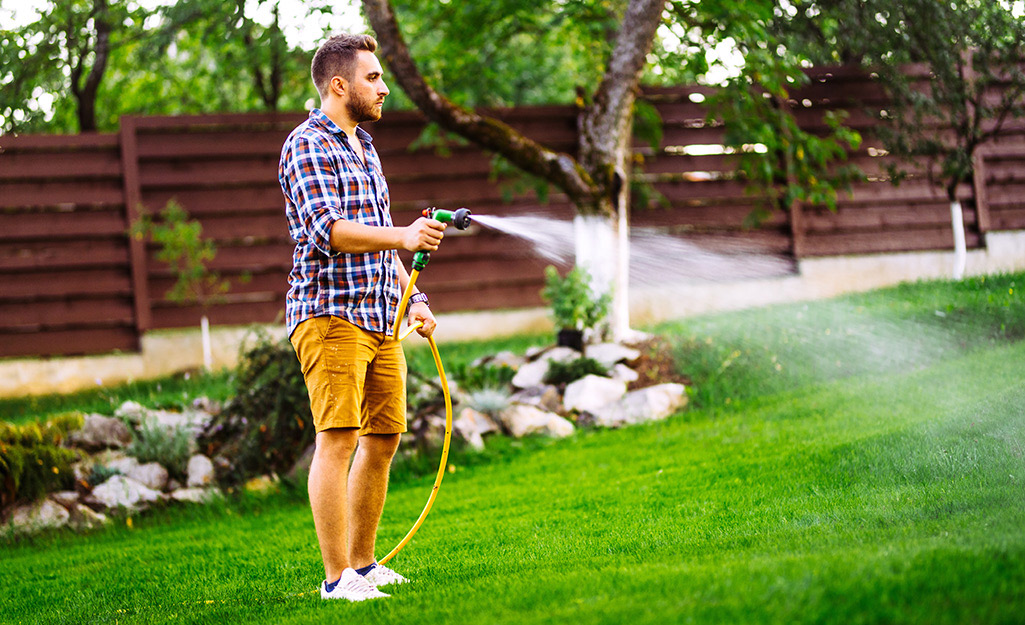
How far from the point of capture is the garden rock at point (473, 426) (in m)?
5.43

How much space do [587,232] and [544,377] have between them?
1.32m

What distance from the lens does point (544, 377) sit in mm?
6344

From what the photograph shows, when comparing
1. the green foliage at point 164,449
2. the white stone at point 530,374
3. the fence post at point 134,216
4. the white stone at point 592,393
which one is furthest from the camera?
the fence post at point 134,216

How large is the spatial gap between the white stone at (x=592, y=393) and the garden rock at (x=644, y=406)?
0.22 feet

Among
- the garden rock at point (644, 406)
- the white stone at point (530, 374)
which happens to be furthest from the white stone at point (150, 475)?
the garden rock at point (644, 406)

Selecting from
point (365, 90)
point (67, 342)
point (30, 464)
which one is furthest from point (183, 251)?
point (365, 90)

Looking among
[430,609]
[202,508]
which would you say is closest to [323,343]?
[430,609]

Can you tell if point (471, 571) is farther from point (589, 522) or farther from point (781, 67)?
point (781, 67)

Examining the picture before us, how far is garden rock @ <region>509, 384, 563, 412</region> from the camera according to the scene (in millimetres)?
5965

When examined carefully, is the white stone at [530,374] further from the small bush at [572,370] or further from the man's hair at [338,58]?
the man's hair at [338,58]

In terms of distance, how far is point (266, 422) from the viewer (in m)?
5.38

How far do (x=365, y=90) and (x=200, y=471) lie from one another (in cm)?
312

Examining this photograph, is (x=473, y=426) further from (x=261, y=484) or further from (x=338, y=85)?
(x=338, y=85)

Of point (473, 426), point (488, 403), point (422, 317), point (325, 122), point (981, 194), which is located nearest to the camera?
point (325, 122)
